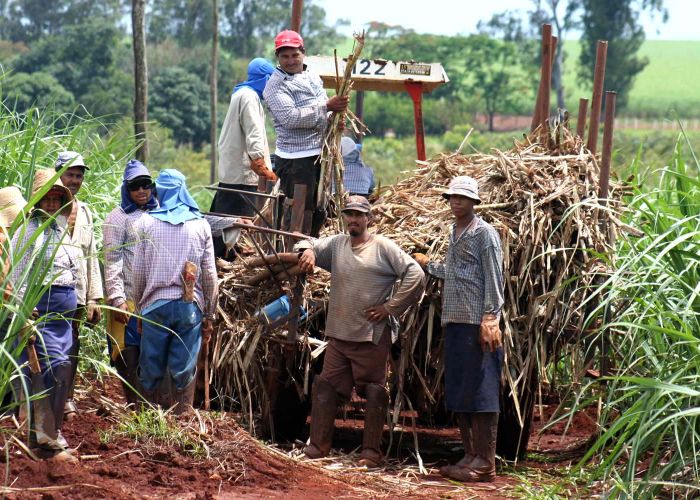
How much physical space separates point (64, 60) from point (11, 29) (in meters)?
16.6

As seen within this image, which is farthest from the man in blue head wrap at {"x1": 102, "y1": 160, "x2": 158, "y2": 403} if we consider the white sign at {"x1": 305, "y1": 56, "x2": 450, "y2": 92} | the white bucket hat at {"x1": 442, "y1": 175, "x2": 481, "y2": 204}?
the white sign at {"x1": 305, "y1": 56, "x2": 450, "y2": 92}

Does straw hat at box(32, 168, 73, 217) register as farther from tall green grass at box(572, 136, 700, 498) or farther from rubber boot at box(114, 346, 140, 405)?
tall green grass at box(572, 136, 700, 498)

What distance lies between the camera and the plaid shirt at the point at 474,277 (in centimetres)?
720

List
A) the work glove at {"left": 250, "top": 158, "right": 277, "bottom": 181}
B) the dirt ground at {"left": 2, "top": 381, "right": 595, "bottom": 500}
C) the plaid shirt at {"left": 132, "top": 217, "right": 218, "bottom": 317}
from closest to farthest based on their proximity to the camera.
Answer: the dirt ground at {"left": 2, "top": 381, "right": 595, "bottom": 500}, the plaid shirt at {"left": 132, "top": 217, "right": 218, "bottom": 317}, the work glove at {"left": 250, "top": 158, "right": 277, "bottom": 181}

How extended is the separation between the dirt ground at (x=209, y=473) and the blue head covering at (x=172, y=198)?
3.87 ft

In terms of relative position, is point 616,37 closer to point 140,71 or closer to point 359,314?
point 140,71

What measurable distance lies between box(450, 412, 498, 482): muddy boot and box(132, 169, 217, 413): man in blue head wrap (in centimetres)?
170

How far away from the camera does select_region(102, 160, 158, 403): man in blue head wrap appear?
7.14 meters

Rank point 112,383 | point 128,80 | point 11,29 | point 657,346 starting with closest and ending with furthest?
point 657,346
point 112,383
point 128,80
point 11,29

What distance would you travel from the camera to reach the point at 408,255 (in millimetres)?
7414

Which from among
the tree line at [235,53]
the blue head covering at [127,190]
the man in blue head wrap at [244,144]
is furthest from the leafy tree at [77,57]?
the blue head covering at [127,190]

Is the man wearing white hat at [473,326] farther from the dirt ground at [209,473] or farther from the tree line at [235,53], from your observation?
the tree line at [235,53]

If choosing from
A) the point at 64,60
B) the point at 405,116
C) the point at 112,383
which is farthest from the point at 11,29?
the point at 112,383

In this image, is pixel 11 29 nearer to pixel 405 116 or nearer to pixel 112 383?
pixel 405 116
